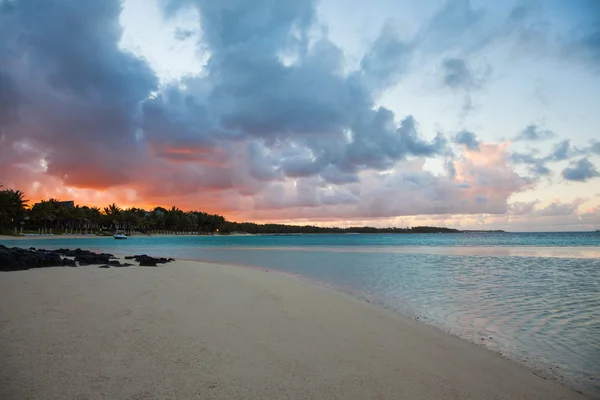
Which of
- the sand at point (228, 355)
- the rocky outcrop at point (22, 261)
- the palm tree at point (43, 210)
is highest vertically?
the palm tree at point (43, 210)

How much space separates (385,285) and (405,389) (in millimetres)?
11680

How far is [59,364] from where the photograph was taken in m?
Answer: 4.41

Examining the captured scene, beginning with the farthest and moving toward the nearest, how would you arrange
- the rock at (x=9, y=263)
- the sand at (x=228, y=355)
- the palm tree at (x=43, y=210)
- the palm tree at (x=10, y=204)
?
the palm tree at (x=43, y=210) < the palm tree at (x=10, y=204) < the rock at (x=9, y=263) < the sand at (x=228, y=355)

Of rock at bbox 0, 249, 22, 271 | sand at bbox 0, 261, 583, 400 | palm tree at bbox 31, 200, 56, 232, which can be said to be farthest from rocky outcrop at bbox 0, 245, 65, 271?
palm tree at bbox 31, 200, 56, 232

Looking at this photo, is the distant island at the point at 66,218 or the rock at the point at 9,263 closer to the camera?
the rock at the point at 9,263

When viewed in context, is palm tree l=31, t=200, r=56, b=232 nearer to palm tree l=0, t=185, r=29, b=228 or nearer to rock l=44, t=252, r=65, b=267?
palm tree l=0, t=185, r=29, b=228

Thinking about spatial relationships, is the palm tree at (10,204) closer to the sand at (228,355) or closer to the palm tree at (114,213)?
the palm tree at (114,213)

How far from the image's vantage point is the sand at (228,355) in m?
4.06

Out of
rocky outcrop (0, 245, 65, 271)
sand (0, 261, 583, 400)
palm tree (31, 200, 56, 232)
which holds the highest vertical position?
palm tree (31, 200, 56, 232)

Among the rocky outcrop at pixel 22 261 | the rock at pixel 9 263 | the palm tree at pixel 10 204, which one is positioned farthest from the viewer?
the palm tree at pixel 10 204

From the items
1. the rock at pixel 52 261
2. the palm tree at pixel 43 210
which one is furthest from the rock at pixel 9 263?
the palm tree at pixel 43 210

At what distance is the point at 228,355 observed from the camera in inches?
202

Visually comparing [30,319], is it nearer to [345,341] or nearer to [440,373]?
[345,341]

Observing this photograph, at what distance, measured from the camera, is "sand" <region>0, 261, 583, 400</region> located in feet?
13.3
